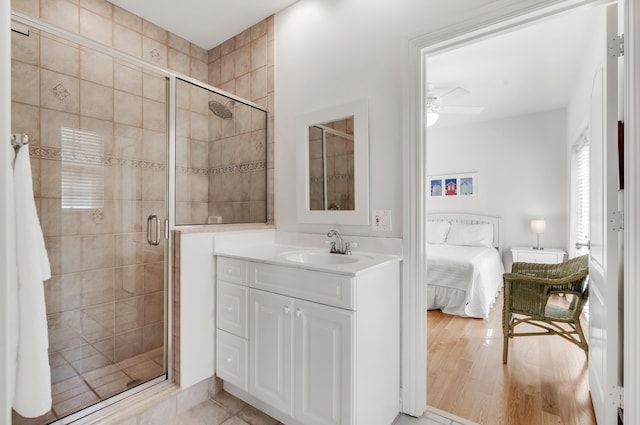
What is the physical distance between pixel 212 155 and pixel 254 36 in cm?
112

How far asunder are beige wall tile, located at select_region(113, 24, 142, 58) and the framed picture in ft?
15.6

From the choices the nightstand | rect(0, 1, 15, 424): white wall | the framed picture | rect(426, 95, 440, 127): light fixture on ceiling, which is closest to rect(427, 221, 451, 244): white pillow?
the framed picture

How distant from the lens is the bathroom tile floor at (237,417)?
5.82 feet

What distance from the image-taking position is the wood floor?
1.84m

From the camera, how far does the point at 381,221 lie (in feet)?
6.35

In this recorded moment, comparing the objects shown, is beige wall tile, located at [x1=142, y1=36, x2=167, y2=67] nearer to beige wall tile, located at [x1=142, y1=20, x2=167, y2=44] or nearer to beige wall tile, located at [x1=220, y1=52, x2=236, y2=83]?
beige wall tile, located at [x1=142, y1=20, x2=167, y2=44]

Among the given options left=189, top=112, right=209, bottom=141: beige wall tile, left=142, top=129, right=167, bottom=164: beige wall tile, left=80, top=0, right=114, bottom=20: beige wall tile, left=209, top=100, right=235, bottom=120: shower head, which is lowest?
left=142, top=129, right=167, bottom=164: beige wall tile

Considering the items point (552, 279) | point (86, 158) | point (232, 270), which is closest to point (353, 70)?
point (232, 270)

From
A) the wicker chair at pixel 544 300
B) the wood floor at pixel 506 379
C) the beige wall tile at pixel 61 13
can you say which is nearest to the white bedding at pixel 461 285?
the wood floor at pixel 506 379

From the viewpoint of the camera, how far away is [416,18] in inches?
71.2

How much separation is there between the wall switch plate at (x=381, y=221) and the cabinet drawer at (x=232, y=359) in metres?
1.04

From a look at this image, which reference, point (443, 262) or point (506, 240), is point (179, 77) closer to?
point (443, 262)

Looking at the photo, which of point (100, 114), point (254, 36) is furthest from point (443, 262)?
point (100, 114)

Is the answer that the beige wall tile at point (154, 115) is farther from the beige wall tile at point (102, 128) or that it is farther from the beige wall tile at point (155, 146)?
the beige wall tile at point (102, 128)
